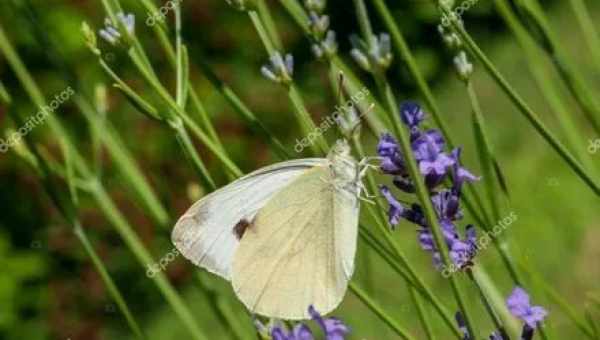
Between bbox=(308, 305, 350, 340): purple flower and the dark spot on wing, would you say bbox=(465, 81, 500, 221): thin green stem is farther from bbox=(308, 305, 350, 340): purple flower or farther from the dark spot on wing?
the dark spot on wing

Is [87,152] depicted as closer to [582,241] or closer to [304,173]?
[582,241]

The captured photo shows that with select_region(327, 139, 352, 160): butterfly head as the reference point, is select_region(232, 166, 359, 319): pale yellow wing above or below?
below

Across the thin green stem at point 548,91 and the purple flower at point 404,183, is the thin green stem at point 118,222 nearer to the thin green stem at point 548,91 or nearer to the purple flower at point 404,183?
the purple flower at point 404,183

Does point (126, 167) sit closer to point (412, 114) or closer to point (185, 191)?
point (412, 114)

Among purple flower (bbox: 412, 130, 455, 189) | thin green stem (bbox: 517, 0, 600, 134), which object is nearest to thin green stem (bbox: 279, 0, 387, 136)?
purple flower (bbox: 412, 130, 455, 189)

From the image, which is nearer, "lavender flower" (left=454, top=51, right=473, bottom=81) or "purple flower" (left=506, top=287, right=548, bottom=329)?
"purple flower" (left=506, top=287, right=548, bottom=329)

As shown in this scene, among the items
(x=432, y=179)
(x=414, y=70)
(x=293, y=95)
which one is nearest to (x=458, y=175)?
(x=432, y=179)
